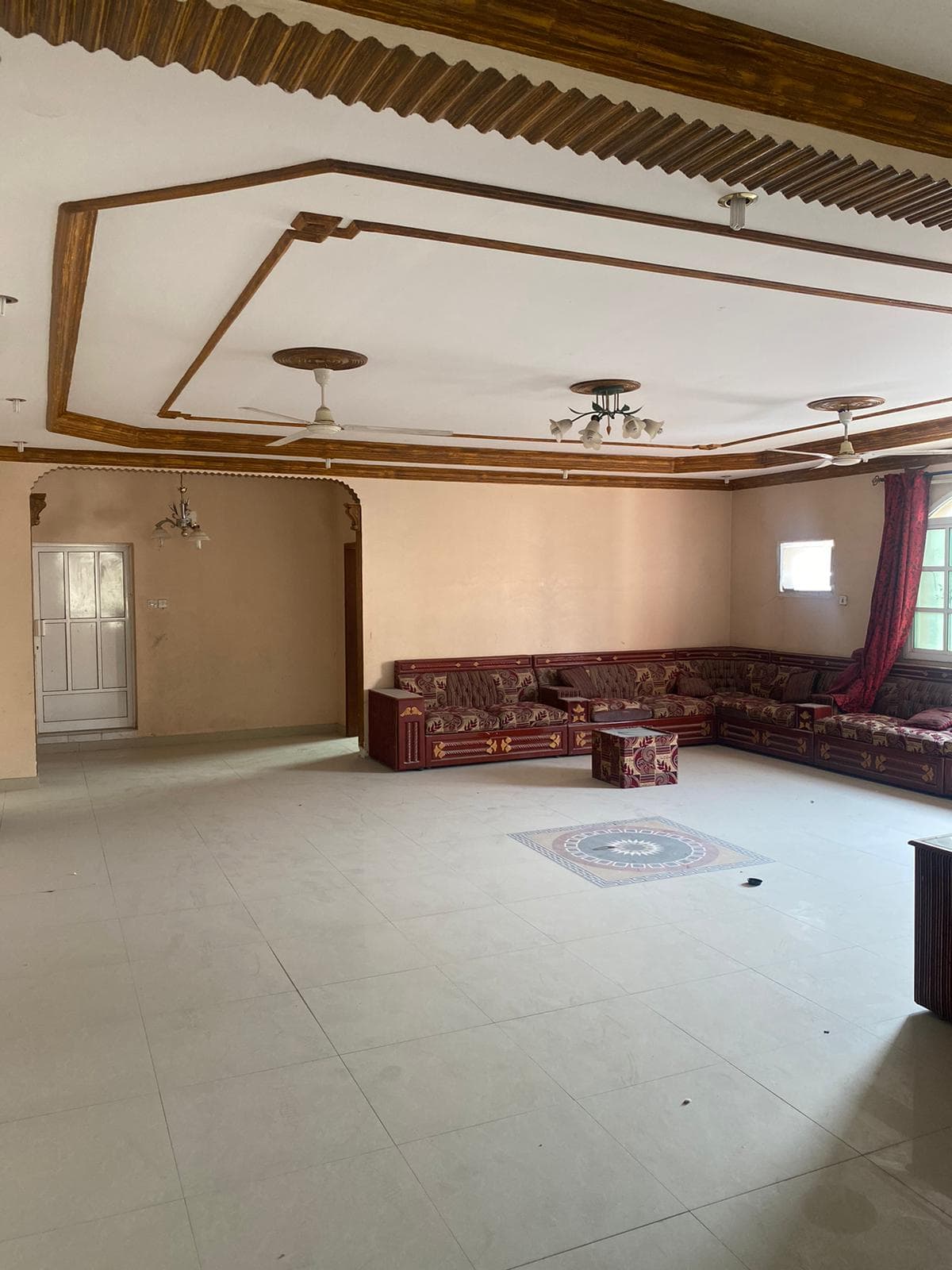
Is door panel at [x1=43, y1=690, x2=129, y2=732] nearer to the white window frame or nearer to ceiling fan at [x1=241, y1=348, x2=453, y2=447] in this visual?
ceiling fan at [x1=241, y1=348, x2=453, y2=447]

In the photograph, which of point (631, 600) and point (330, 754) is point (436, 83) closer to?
point (330, 754)

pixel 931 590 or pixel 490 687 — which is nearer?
pixel 931 590

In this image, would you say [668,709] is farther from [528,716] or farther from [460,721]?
[460,721]

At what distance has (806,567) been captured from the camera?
982 cm

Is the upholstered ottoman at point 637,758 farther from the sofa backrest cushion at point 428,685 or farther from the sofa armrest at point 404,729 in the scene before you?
the sofa backrest cushion at point 428,685

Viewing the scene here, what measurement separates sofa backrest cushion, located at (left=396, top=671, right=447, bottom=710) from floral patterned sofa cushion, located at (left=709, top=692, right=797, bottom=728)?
290cm

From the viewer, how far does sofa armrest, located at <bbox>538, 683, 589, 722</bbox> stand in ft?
30.2

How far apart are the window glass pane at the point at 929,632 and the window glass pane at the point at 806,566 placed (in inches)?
40.0

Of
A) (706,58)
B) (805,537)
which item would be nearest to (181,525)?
(805,537)

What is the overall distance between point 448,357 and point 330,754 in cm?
526

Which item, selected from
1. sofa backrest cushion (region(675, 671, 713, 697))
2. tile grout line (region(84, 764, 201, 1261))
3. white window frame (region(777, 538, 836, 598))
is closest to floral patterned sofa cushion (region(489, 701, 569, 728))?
sofa backrest cushion (region(675, 671, 713, 697))

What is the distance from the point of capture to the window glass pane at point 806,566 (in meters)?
9.56

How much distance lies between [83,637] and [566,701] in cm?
506

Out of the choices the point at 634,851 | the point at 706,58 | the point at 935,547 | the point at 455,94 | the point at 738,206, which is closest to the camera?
the point at 455,94
